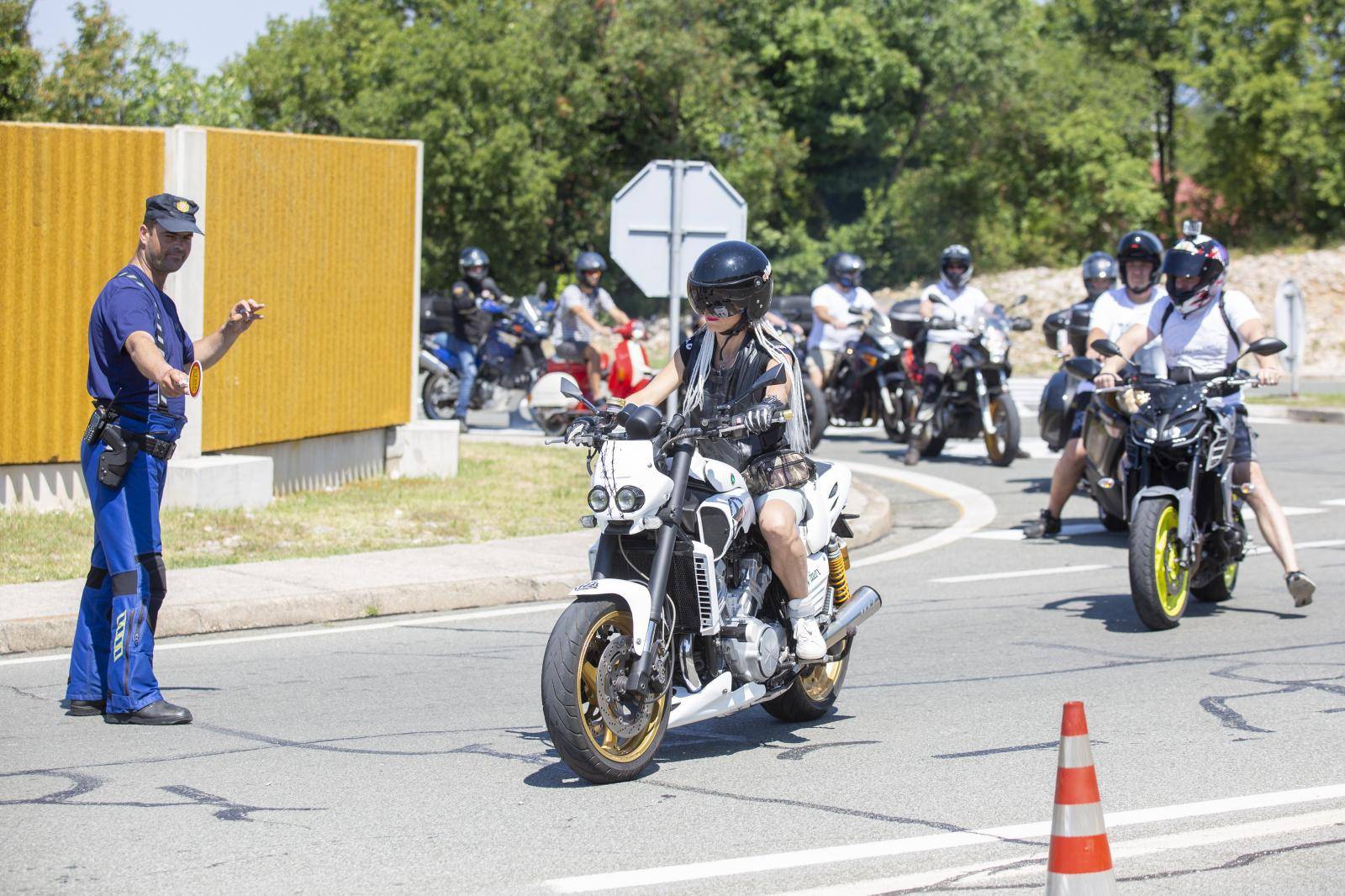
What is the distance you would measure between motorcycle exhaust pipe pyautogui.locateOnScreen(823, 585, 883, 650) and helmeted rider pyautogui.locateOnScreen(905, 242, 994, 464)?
31.9 feet

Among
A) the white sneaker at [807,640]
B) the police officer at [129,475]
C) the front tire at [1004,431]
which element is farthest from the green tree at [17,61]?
the white sneaker at [807,640]

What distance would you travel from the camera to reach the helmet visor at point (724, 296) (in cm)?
629

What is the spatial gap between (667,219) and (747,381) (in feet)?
25.3

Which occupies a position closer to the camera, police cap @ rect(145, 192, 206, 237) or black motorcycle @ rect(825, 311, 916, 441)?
police cap @ rect(145, 192, 206, 237)

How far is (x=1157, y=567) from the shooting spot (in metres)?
8.62

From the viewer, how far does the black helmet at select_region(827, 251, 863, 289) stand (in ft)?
57.7

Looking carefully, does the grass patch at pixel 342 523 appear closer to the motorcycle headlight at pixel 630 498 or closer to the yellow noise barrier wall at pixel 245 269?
the yellow noise barrier wall at pixel 245 269

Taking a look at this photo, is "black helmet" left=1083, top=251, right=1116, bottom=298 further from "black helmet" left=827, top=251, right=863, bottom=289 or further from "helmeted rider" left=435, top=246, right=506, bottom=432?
"helmeted rider" left=435, top=246, right=506, bottom=432

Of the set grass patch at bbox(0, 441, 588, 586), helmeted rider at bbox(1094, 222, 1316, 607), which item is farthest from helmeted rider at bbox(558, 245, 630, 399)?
helmeted rider at bbox(1094, 222, 1316, 607)

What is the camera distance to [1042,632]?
8.91 m

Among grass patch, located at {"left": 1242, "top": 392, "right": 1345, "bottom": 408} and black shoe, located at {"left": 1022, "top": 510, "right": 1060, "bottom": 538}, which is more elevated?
grass patch, located at {"left": 1242, "top": 392, "right": 1345, "bottom": 408}

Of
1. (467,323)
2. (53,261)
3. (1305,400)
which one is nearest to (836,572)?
(53,261)

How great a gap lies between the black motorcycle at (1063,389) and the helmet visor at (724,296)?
6.43m

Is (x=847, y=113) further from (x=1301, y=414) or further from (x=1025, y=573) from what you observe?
(x=1025, y=573)
